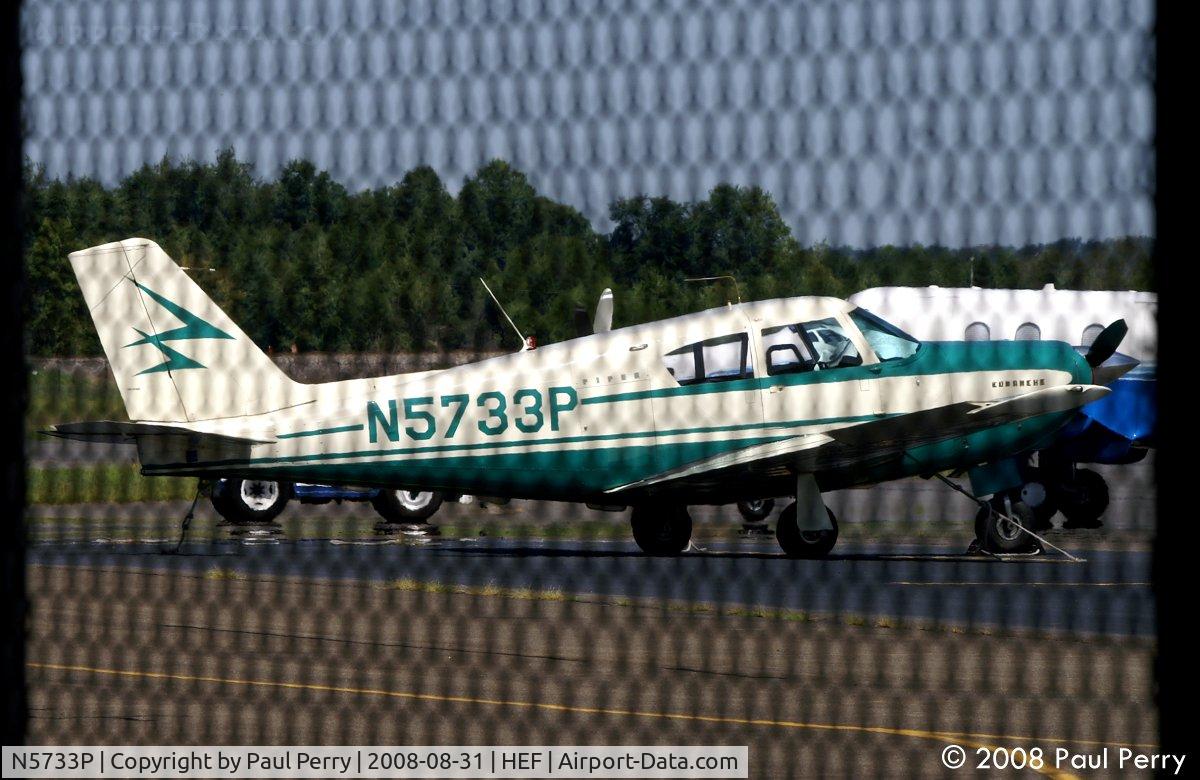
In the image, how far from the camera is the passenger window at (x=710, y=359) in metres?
12.4

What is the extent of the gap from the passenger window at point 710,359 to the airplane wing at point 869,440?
29.5 inches

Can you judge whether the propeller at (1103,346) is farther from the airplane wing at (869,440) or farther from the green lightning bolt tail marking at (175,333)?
the green lightning bolt tail marking at (175,333)

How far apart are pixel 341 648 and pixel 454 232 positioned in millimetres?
3796

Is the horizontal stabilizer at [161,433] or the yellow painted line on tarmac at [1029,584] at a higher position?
the horizontal stabilizer at [161,433]

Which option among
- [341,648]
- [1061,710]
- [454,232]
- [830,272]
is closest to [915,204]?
[830,272]

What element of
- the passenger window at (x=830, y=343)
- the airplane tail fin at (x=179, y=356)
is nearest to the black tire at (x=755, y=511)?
the passenger window at (x=830, y=343)

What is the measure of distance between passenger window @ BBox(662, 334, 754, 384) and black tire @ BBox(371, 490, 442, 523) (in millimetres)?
A: 5647

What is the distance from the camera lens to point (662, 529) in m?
13.8

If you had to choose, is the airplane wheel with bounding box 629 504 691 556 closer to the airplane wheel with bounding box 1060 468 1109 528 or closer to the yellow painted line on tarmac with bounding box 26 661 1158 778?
the airplane wheel with bounding box 1060 468 1109 528

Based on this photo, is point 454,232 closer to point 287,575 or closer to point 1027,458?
point 287,575

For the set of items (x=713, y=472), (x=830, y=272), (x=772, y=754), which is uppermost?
(x=830, y=272)

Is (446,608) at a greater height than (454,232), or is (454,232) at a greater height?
(454,232)

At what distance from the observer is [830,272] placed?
450cm
